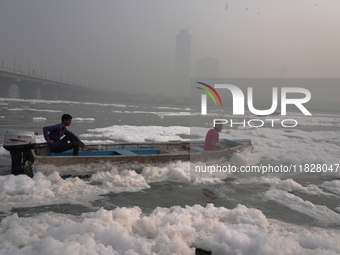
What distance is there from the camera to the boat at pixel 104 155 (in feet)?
24.4

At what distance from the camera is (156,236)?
4.52 metres

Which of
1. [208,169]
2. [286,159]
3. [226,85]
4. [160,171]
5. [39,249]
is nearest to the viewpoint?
[39,249]

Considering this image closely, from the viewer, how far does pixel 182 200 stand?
6.88 m

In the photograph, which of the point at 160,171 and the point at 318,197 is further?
the point at 160,171

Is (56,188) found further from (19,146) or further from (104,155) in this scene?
(104,155)

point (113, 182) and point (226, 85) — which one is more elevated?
point (226, 85)

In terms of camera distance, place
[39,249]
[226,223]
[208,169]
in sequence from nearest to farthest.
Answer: [39,249]
[226,223]
[208,169]

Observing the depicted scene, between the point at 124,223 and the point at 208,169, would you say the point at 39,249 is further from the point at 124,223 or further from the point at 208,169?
the point at 208,169

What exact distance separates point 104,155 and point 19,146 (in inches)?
97.9

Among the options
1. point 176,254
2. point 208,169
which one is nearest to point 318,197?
point 208,169

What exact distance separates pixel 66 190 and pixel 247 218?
435 centimetres

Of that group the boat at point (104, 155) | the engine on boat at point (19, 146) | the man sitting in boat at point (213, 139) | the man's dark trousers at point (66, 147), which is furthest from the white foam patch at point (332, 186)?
the engine on boat at point (19, 146)

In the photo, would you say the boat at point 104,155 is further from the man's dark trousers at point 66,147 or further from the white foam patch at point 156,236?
the white foam patch at point 156,236

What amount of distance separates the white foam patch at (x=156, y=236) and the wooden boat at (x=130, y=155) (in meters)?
2.50
